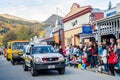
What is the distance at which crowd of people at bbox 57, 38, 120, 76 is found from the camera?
15.5 m

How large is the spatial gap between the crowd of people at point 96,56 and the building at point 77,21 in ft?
16.6

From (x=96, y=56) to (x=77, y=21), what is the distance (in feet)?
55.5

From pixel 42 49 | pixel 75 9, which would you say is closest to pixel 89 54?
pixel 42 49

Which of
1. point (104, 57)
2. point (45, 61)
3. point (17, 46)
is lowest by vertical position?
point (45, 61)

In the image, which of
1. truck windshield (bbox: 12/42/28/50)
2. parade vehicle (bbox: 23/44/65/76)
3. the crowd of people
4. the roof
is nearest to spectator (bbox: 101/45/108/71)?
the crowd of people

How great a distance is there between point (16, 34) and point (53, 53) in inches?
3029

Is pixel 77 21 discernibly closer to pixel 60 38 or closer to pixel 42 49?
pixel 60 38

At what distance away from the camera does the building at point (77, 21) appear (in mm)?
31016

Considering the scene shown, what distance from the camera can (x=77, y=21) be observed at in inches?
1403

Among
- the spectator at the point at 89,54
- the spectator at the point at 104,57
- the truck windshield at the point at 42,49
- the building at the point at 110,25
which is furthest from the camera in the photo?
the building at the point at 110,25

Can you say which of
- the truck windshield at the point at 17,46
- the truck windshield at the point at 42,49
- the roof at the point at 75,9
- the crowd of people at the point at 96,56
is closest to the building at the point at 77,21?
the roof at the point at 75,9

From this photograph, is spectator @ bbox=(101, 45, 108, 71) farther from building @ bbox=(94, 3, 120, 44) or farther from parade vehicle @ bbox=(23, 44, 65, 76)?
building @ bbox=(94, 3, 120, 44)

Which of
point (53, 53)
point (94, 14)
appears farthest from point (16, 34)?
point (53, 53)

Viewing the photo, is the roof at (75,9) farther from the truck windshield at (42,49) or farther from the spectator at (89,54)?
the truck windshield at (42,49)
